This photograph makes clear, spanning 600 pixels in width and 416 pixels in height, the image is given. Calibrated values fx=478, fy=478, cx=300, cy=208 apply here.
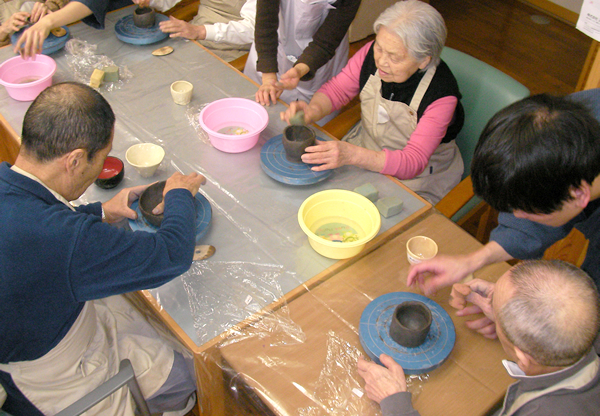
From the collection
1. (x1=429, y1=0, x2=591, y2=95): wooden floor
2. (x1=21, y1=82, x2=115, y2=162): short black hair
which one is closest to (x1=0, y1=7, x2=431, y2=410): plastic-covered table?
(x1=21, y1=82, x2=115, y2=162): short black hair

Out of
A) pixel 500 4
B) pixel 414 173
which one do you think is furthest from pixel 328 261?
pixel 500 4

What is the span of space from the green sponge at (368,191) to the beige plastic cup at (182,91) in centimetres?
86

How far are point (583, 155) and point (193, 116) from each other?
1419 millimetres

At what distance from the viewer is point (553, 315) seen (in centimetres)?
96

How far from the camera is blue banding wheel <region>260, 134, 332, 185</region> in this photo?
65.6 inches

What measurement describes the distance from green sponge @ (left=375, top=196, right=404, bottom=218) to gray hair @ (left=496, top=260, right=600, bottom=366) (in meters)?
0.61

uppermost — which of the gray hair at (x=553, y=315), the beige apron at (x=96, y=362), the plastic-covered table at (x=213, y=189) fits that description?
the gray hair at (x=553, y=315)

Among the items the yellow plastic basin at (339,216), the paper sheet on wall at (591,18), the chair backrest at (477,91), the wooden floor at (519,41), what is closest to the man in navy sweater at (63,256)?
the yellow plastic basin at (339,216)

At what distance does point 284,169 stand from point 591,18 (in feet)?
4.71

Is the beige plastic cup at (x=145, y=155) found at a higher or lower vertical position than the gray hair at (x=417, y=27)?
lower

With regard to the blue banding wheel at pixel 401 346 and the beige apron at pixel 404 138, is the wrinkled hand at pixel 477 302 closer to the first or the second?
the blue banding wheel at pixel 401 346

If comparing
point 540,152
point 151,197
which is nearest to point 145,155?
point 151,197

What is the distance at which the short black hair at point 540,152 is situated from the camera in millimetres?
1076

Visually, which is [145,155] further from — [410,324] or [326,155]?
[410,324]
